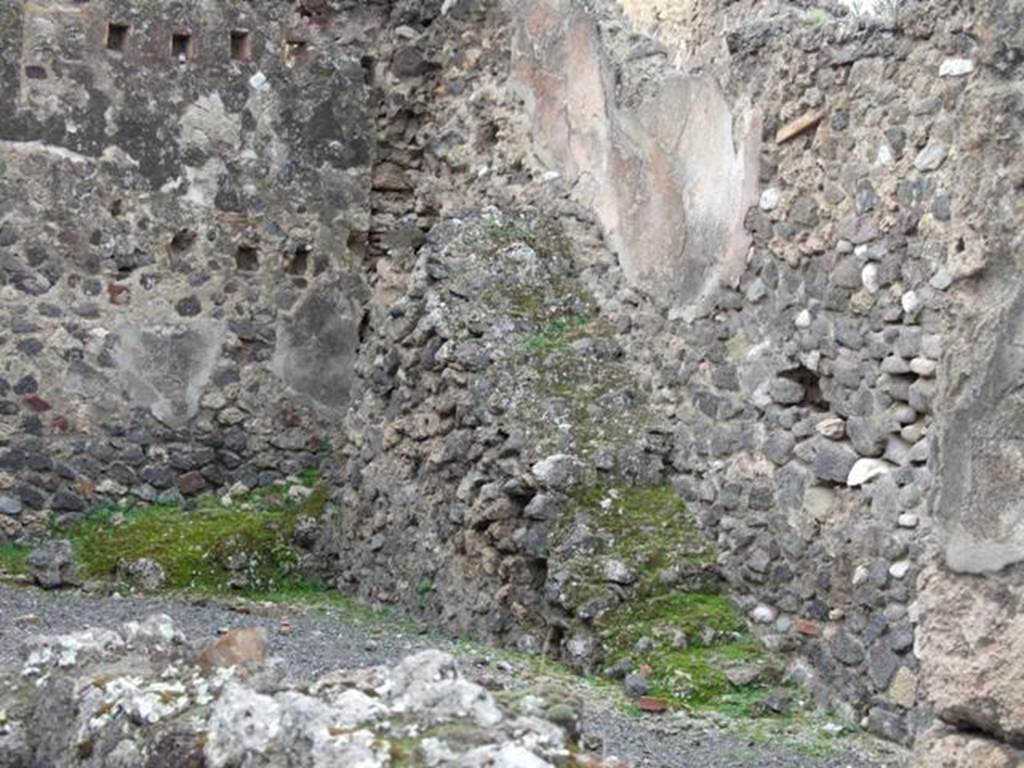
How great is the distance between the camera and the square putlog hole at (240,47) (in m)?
9.77

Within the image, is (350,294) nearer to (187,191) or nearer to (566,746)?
(187,191)

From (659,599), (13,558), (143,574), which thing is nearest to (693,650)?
(659,599)

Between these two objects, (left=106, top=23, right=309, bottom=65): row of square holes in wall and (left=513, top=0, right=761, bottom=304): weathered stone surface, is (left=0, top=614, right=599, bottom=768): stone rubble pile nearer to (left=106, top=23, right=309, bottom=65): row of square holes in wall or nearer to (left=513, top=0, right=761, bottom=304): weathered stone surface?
(left=513, top=0, right=761, bottom=304): weathered stone surface

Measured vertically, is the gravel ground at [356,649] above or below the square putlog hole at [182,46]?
below

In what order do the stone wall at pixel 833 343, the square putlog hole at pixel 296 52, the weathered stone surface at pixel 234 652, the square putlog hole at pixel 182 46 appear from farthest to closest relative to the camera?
the square putlog hole at pixel 296 52 < the square putlog hole at pixel 182 46 < the stone wall at pixel 833 343 < the weathered stone surface at pixel 234 652

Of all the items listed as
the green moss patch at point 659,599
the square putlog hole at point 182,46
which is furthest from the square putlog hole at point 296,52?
the green moss patch at point 659,599

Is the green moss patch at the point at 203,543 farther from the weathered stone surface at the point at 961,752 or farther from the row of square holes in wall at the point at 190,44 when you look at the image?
the weathered stone surface at the point at 961,752

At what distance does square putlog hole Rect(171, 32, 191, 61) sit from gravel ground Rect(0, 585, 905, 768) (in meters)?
2.95

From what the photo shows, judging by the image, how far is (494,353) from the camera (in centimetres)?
811

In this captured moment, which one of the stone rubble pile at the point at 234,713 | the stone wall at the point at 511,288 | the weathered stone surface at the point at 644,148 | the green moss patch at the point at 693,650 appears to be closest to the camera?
the stone rubble pile at the point at 234,713

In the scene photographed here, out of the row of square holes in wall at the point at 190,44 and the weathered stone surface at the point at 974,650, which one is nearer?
the weathered stone surface at the point at 974,650

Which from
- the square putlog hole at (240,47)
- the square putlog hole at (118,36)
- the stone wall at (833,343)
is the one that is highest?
the square putlog hole at (240,47)

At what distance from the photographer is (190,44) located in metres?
9.64

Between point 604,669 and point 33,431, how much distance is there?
12.2 ft
